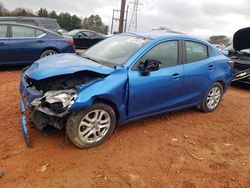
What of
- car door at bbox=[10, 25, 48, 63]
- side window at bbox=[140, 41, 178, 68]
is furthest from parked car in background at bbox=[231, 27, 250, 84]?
car door at bbox=[10, 25, 48, 63]

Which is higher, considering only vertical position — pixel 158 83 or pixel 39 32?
pixel 39 32

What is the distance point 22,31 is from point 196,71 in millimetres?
5704

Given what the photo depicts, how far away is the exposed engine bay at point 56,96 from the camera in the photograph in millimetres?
4027

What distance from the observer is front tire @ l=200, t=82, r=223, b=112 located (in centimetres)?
624

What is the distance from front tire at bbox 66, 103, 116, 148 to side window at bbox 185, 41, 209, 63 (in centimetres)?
200

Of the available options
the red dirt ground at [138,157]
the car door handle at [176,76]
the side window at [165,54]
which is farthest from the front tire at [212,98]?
the side window at [165,54]

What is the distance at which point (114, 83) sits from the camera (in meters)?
4.42

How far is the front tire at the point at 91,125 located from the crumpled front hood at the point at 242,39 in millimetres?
5398

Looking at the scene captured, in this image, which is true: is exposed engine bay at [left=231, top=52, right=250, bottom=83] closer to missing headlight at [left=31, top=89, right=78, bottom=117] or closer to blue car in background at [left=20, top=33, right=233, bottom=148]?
blue car in background at [left=20, top=33, right=233, bottom=148]

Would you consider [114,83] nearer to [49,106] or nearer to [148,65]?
[148,65]

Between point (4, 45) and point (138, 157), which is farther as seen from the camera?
point (4, 45)

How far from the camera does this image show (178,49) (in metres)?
5.46

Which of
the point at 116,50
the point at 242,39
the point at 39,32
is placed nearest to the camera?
the point at 116,50

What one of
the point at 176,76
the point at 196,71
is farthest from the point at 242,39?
the point at 176,76
